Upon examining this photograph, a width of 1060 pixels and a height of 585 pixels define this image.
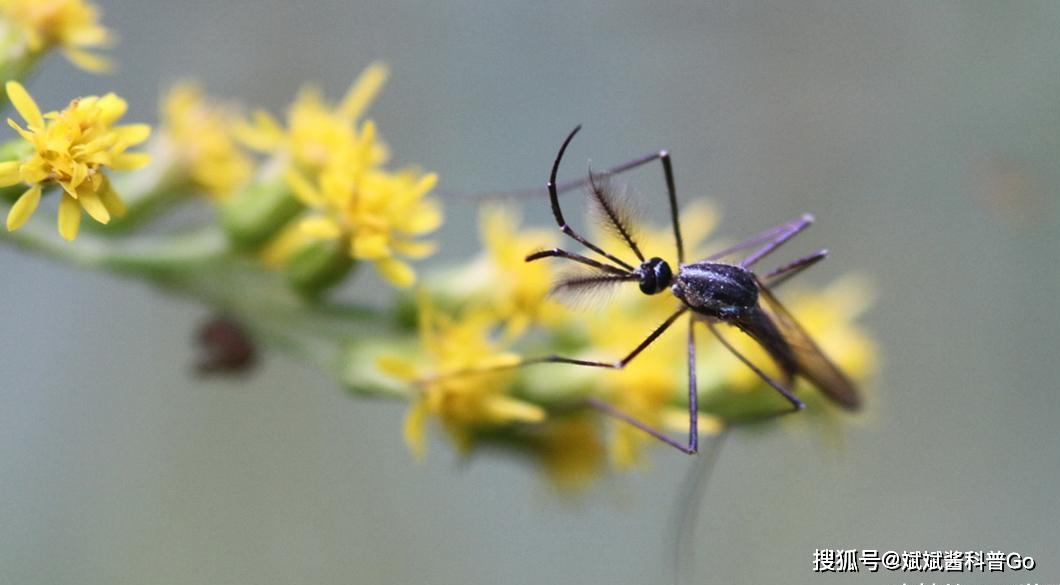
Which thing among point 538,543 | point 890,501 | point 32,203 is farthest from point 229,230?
point 890,501

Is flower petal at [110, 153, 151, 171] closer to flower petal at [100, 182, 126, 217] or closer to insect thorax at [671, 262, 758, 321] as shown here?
flower petal at [100, 182, 126, 217]

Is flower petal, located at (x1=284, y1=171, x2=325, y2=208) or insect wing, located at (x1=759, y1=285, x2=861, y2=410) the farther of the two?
insect wing, located at (x1=759, y1=285, x2=861, y2=410)

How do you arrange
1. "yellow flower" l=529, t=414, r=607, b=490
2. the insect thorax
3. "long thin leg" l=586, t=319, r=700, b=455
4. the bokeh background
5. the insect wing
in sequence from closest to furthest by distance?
the insect thorax → "long thin leg" l=586, t=319, r=700, b=455 → the insect wing → "yellow flower" l=529, t=414, r=607, b=490 → the bokeh background

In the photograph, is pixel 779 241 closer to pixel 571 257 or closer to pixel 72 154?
pixel 571 257

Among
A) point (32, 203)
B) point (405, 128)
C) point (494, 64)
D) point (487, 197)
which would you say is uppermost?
point (494, 64)

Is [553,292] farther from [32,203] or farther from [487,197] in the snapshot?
[32,203]

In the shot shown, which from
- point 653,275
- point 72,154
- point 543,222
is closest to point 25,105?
point 72,154

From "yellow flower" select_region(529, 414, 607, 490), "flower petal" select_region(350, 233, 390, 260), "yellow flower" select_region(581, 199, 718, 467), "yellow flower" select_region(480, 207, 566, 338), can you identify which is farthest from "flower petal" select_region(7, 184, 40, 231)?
"yellow flower" select_region(529, 414, 607, 490)

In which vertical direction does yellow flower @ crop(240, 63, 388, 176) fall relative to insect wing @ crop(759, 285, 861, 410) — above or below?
above
